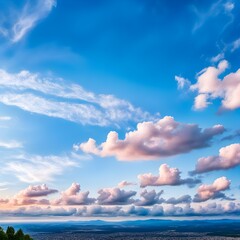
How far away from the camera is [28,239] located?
105875 mm

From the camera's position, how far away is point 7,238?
3962 inches

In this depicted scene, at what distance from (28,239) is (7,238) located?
699 cm
